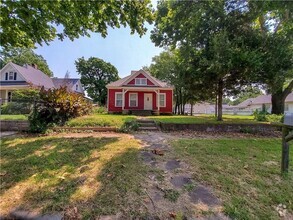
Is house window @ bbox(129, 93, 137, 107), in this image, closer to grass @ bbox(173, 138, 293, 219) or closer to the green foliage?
the green foliage

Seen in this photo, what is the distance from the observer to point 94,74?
137ft

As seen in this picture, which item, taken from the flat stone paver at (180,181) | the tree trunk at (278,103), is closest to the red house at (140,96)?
the tree trunk at (278,103)

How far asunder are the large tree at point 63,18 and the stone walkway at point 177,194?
3.76 meters

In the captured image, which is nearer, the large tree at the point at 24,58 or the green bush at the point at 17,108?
the green bush at the point at 17,108

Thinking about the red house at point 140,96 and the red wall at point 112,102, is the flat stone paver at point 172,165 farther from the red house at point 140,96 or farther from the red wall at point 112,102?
the red wall at point 112,102

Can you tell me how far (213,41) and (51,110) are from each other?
328 inches

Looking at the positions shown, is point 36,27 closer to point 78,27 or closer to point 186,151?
point 78,27

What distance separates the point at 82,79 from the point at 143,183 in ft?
134

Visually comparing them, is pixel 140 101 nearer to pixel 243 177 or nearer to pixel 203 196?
pixel 243 177

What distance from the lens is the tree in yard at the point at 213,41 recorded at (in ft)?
30.1

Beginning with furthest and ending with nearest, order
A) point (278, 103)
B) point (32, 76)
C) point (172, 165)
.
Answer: point (32, 76), point (278, 103), point (172, 165)

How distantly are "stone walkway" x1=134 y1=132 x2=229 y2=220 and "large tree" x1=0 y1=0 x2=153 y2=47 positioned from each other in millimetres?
3763

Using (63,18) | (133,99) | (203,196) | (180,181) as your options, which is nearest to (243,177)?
(203,196)

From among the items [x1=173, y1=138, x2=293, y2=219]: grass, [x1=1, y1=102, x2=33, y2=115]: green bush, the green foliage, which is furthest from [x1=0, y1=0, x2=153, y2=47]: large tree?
[x1=173, y1=138, x2=293, y2=219]: grass
